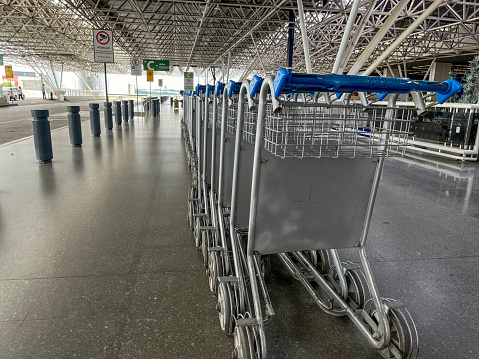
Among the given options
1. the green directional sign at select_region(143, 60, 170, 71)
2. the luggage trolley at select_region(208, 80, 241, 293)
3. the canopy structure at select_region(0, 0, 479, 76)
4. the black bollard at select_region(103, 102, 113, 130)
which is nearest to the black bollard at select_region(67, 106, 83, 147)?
the black bollard at select_region(103, 102, 113, 130)

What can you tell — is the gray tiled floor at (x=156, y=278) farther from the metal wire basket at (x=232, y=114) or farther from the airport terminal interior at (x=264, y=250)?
the metal wire basket at (x=232, y=114)

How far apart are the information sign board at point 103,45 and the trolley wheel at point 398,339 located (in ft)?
33.9

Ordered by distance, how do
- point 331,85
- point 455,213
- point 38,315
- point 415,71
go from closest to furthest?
1. point 331,85
2. point 38,315
3. point 455,213
4. point 415,71

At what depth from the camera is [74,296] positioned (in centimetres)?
273

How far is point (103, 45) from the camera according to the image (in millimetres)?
10398

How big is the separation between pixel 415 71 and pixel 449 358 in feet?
177

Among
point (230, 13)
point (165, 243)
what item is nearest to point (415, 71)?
point (230, 13)

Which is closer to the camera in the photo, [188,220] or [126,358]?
[126,358]

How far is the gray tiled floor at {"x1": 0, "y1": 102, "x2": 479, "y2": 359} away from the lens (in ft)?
7.49

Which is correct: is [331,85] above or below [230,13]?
below

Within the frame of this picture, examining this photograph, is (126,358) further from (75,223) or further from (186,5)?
(186,5)

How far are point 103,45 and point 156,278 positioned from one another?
374 inches

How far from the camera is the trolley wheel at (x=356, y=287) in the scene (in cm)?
261

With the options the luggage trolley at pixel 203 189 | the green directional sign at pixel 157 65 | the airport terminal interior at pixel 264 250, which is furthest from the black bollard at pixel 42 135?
the green directional sign at pixel 157 65
